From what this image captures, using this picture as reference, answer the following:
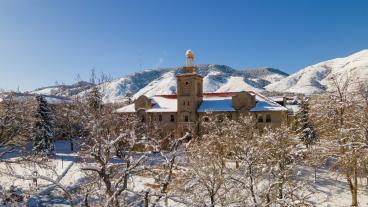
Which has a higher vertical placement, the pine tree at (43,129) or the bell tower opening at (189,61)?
the bell tower opening at (189,61)

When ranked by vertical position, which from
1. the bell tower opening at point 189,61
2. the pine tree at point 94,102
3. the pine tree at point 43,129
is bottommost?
the pine tree at point 43,129

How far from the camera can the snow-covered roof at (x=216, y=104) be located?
52.5 meters

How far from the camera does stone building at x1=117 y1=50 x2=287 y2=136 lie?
5069 cm

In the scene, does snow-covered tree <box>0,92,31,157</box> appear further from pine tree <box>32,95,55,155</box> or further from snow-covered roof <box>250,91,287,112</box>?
snow-covered roof <box>250,91,287,112</box>

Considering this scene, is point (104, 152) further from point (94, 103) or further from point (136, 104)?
point (136, 104)

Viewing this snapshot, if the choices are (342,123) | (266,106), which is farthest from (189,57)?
(342,123)

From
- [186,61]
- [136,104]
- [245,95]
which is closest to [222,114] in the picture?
[245,95]

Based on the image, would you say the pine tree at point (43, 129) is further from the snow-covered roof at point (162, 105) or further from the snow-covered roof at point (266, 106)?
the snow-covered roof at point (266, 106)

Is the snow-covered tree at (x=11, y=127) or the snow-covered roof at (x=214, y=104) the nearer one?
the snow-covered tree at (x=11, y=127)

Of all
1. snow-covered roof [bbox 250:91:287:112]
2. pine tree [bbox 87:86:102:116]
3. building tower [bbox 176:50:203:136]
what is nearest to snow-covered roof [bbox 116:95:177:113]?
building tower [bbox 176:50:203:136]

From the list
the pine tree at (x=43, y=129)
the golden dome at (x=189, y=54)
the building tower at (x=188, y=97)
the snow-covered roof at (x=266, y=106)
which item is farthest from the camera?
the golden dome at (x=189, y=54)

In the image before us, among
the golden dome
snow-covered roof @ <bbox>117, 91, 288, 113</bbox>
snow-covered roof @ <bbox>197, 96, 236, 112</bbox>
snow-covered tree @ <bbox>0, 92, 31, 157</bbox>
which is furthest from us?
the golden dome

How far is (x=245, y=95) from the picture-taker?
168 feet

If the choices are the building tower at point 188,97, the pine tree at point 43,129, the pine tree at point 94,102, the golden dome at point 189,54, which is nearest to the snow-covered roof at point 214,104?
the building tower at point 188,97
